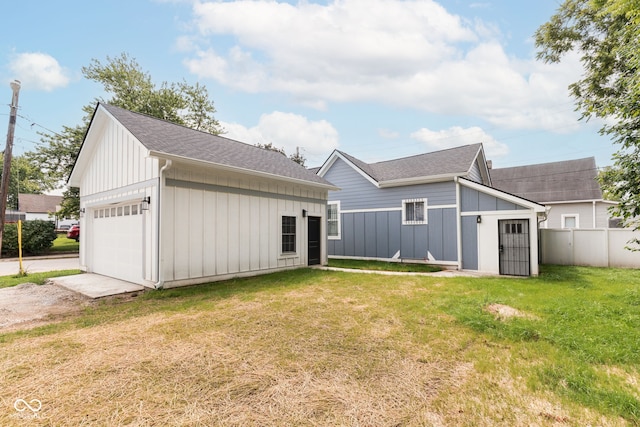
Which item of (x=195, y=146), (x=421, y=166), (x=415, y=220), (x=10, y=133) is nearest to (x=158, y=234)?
(x=195, y=146)

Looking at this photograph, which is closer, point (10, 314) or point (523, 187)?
point (10, 314)

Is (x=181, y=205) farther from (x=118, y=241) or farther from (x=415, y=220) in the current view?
(x=415, y=220)

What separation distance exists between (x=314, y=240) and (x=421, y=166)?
5.95m

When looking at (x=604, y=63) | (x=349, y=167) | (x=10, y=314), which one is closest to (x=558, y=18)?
(x=604, y=63)

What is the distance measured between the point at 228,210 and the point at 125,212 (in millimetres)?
3003

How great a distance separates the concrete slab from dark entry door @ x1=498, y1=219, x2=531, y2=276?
10691 millimetres

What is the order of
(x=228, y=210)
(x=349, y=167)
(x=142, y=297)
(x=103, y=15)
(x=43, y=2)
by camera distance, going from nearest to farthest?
(x=142, y=297) → (x=228, y=210) → (x=43, y=2) → (x=103, y=15) → (x=349, y=167)

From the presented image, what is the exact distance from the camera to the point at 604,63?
1062 centimetres

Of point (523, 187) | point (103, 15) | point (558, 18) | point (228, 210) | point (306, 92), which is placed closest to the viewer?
point (228, 210)

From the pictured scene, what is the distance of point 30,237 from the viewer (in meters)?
16.3

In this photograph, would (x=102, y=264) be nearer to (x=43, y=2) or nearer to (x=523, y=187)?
(x=43, y=2)

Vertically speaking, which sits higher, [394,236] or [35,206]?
[35,206]

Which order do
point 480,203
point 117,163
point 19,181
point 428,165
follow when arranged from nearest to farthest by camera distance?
Answer: point 117,163, point 480,203, point 428,165, point 19,181

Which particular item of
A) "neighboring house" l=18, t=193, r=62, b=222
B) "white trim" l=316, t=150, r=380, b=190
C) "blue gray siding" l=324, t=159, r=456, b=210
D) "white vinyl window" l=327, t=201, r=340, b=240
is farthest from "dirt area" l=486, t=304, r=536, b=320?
"neighboring house" l=18, t=193, r=62, b=222
